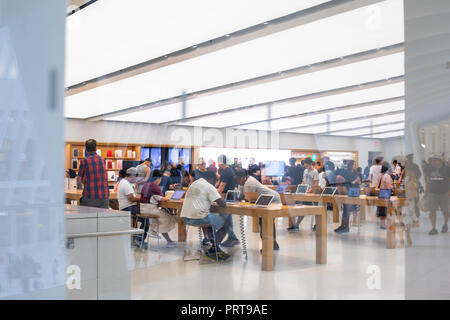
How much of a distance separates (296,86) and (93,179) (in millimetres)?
1941

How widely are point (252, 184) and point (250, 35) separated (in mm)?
1610

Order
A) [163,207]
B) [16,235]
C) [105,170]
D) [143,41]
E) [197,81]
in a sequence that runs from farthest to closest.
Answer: [143,41], [197,81], [163,207], [105,170], [16,235]

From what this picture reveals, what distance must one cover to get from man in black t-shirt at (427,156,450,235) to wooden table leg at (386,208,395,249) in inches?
12.3

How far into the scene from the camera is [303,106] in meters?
4.19

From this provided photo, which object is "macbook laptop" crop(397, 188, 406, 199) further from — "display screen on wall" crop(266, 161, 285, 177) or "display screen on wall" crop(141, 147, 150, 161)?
"display screen on wall" crop(141, 147, 150, 161)

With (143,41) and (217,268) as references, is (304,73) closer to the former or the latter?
(143,41)

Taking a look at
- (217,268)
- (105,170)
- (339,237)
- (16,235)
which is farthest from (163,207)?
(339,237)

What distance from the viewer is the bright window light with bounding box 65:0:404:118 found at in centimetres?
358

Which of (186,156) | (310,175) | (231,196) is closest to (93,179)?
(186,156)

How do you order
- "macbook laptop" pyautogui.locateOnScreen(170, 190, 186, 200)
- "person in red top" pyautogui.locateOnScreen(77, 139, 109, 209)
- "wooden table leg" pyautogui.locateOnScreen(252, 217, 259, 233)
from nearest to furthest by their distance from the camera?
"person in red top" pyautogui.locateOnScreen(77, 139, 109, 209) → "macbook laptop" pyautogui.locateOnScreen(170, 190, 186, 200) → "wooden table leg" pyautogui.locateOnScreen(252, 217, 259, 233)

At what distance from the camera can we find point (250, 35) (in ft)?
15.8

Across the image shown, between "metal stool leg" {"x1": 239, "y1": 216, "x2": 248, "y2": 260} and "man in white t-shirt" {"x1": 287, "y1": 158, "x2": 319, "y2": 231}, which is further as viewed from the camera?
"metal stool leg" {"x1": 239, "y1": 216, "x2": 248, "y2": 260}

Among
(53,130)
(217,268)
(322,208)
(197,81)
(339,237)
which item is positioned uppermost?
(197,81)

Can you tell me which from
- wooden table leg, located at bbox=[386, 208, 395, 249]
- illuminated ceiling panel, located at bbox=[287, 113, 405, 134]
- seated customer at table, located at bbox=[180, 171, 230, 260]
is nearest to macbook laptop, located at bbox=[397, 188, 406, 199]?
wooden table leg, located at bbox=[386, 208, 395, 249]
